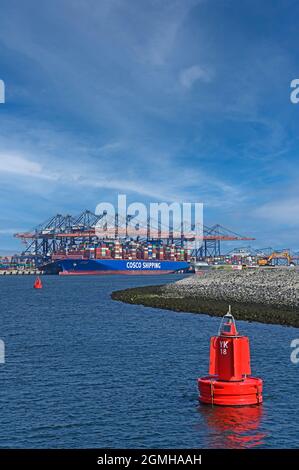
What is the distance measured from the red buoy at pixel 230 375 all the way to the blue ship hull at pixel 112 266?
163m

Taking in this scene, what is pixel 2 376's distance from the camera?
20.4 m

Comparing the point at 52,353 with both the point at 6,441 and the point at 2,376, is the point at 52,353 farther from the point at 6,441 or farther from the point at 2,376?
the point at 6,441

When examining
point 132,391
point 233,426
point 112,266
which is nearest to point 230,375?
point 233,426

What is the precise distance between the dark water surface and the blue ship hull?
5765 inches

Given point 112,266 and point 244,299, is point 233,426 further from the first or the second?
point 112,266

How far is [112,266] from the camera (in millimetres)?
183750

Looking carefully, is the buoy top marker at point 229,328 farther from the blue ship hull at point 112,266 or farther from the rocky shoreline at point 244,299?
the blue ship hull at point 112,266

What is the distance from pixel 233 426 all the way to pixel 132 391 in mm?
4770

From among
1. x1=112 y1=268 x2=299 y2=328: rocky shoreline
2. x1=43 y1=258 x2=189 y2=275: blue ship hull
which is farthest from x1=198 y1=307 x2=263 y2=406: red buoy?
x1=43 y1=258 x2=189 y2=275: blue ship hull

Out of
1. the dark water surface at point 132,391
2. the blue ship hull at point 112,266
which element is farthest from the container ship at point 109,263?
the dark water surface at point 132,391

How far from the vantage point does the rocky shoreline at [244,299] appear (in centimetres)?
3734
